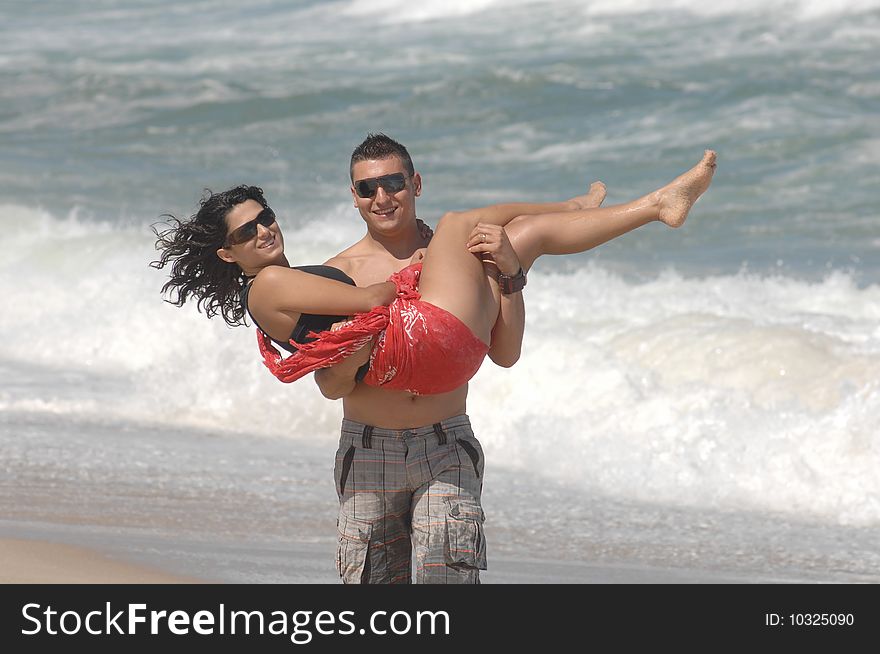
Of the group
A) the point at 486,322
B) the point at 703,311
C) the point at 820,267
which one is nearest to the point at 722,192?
the point at 820,267

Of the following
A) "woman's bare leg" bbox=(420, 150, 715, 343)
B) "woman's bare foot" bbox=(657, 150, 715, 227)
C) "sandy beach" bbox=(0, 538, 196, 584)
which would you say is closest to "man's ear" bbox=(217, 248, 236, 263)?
"woman's bare leg" bbox=(420, 150, 715, 343)

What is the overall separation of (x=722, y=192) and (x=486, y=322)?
1065 cm

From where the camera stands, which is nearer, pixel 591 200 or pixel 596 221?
pixel 596 221

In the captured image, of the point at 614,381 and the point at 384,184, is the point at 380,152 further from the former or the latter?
the point at 614,381

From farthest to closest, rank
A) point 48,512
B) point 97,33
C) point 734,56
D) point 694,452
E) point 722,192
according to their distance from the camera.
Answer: point 97,33 < point 734,56 < point 722,192 < point 694,452 < point 48,512

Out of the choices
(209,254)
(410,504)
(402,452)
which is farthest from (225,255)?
(410,504)

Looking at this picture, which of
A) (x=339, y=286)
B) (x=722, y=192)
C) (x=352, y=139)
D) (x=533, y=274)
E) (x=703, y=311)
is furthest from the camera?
(x=352, y=139)

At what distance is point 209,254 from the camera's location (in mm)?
3699

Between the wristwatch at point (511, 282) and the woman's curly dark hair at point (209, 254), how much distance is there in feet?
2.17

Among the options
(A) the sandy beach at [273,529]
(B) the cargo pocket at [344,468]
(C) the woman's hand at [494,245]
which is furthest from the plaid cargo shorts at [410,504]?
(A) the sandy beach at [273,529]

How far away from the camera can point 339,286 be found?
11.5 feet

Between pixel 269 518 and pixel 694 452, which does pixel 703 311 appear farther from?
pixel 269 518

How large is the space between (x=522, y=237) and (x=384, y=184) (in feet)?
1.30

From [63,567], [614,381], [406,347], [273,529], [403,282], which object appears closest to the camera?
[406,347]
